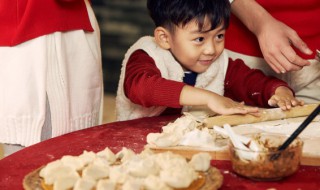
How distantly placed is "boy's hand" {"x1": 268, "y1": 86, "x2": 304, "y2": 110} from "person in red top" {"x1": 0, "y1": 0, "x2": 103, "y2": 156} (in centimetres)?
67

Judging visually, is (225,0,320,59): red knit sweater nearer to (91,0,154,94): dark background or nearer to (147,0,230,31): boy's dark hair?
(147,0,230,31): boy's dark hair

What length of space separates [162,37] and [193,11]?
0.19 m

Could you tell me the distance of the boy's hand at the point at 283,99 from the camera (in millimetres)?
2059

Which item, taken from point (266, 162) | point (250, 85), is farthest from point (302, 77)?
point (266, 162)

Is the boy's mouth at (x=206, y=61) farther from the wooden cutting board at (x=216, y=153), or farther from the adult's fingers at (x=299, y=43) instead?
the wooden cutting board at (x=216, y=153)

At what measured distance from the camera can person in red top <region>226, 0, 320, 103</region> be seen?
2.17m

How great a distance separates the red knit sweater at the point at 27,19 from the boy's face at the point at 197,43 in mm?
410

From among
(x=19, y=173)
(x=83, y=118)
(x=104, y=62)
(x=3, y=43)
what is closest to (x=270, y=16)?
(x=83, y=118)

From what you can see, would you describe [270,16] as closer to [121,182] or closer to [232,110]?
[232,110]

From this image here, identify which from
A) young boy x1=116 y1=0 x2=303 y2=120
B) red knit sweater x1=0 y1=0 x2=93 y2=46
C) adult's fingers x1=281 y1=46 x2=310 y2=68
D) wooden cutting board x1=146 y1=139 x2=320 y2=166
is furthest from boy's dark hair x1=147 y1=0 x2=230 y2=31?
wooden cutting board x1=146 y1=139 x2=320 y2=166

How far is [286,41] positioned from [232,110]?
1.35ft

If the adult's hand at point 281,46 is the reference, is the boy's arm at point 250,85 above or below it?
below

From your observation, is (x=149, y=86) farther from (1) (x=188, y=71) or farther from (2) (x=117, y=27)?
(2) (x=117, y=27)

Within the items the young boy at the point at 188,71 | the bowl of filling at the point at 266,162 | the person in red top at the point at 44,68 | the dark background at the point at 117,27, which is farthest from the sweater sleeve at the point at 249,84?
the dark background at the point at 117,27
